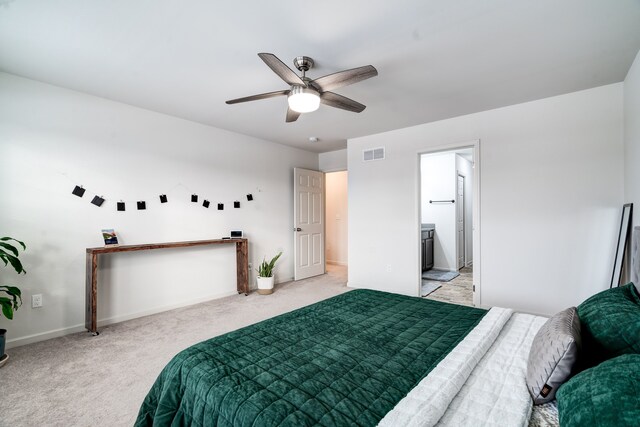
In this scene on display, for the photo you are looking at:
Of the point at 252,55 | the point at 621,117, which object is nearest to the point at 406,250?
the point at 621,117

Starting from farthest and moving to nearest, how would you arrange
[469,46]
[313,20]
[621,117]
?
1. [621,117]
2. [469,46]
3. [313,20]

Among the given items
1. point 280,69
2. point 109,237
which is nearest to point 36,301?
point 109,237

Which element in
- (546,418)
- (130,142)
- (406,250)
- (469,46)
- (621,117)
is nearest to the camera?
(546,418)

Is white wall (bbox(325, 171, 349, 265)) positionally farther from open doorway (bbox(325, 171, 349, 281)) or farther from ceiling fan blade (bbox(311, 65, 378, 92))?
ceiling fan blade (bbox(311, 65, 378, 92))

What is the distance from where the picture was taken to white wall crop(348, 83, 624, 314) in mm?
2920

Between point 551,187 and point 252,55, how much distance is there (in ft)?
11.0

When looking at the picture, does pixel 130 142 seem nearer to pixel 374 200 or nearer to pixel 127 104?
pixel 127 104

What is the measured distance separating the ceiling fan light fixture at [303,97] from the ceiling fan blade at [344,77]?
7 centimetres

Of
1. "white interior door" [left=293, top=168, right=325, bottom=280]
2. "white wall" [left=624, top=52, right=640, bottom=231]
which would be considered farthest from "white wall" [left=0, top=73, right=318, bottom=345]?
"white wall" [left=624, top=52, right=640, bottom=231]

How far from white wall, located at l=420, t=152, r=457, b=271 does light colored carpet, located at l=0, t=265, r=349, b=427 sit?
3.64 m

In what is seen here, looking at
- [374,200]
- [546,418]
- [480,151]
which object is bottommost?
[546,418]

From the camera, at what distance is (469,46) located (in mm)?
2193

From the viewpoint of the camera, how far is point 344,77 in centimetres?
203

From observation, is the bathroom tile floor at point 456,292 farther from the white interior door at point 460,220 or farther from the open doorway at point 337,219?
the open doorway at point 337,219
